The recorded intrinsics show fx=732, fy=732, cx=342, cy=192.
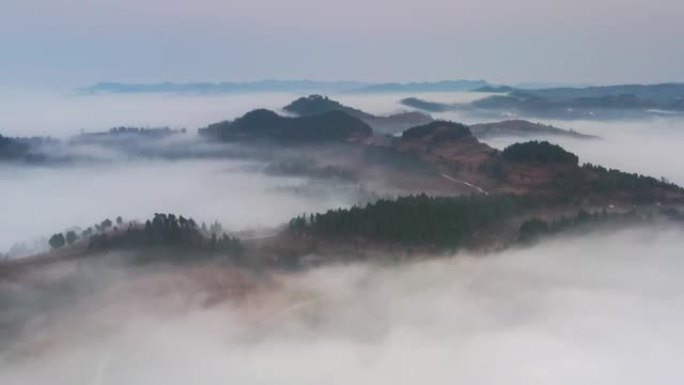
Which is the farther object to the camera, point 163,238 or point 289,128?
point 289,128

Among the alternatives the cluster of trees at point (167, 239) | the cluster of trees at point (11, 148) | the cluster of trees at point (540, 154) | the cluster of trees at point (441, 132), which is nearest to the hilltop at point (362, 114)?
the cluster of trees at point (441, 132)

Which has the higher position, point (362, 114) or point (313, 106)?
point (313, 106)

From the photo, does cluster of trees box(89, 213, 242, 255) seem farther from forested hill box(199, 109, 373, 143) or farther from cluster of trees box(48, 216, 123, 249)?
forested hill box(199, 109, 373, 143)

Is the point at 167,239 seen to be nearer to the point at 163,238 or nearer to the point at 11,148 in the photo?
the point at 163,238

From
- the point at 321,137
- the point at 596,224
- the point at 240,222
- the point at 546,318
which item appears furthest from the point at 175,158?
the point at 546,318

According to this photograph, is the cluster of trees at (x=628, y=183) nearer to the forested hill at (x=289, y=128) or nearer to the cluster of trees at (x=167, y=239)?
the cluster of trees at (x=167, y=239)

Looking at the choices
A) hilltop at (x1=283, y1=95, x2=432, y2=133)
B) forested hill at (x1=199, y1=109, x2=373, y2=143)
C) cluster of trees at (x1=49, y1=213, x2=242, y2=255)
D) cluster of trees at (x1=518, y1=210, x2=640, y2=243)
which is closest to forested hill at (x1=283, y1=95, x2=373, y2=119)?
hilltop at (x1=283, y1=95, x2=432, y2=133)

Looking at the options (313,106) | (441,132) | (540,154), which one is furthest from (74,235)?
(313,106)
